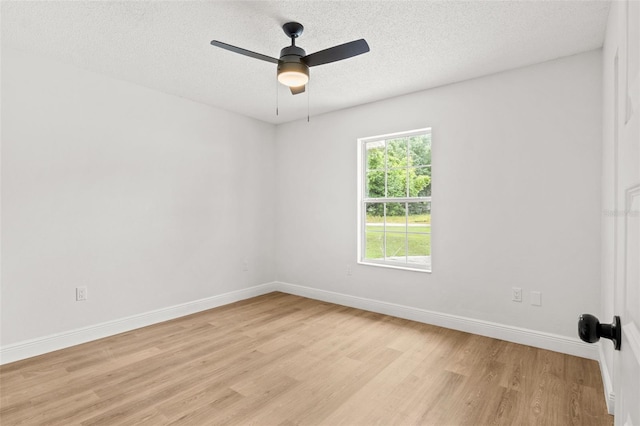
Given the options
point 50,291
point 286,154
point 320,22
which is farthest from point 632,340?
point 286,154

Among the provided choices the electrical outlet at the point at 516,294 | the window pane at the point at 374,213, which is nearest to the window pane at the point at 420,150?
the window pane at the point at 374,213

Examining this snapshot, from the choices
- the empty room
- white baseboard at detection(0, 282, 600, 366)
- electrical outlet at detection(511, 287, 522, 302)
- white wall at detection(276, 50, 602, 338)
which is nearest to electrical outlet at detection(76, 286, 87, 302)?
the empty room

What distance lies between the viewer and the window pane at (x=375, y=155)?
13.9 ft

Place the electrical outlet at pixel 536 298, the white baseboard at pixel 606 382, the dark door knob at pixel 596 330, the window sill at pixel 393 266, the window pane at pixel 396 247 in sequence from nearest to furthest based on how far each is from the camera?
the dark door knob at pixel 596 330, the white baseboard at pixel 606 382, the electrical outlet at pixel 536 298, the window sill at pixel 393 266, the window pane at pixel 396 247

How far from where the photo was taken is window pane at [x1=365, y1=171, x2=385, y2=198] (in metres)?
4.23

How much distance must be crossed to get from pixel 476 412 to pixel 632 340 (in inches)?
73.5

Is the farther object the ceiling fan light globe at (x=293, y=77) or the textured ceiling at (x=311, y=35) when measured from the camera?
the ceiling fan light globe at (x=293, y=77)

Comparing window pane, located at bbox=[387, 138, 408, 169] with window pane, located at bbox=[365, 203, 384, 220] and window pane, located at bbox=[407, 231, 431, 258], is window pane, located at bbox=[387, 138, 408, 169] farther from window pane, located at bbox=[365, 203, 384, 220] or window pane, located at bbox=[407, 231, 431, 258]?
window pane, located at bbox=[407, 231, 431, 258]

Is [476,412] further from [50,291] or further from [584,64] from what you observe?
[50,291]

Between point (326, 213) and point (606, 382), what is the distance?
323cm

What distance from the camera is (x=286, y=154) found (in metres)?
5.08

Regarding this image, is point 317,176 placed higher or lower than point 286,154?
lower

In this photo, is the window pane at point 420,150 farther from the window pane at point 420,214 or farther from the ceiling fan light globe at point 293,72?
the ceiling fan light globe at point 293,72

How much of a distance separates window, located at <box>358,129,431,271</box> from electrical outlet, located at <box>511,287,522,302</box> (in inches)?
35.0
